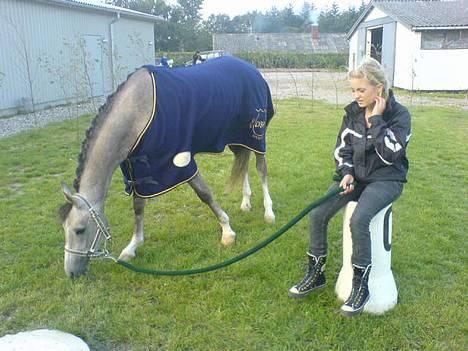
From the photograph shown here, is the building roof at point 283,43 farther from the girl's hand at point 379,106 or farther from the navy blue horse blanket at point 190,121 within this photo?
the girl's hand at point 379,106

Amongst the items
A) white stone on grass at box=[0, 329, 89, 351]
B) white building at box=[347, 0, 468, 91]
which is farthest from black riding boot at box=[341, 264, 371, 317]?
white building at box=[347, 0, 468, 91]

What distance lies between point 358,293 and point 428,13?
71.7ft

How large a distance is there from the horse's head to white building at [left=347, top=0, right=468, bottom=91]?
53.6ft

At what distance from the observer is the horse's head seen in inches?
124

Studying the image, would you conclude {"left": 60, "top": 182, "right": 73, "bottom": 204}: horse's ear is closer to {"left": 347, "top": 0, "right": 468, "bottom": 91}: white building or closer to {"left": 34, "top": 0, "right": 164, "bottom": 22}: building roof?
{"left": 34, "top": 0, "right": 164, "bottom": 22}: building roof

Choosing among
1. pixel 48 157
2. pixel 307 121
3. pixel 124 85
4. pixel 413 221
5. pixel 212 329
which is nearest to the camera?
pixel 212 329

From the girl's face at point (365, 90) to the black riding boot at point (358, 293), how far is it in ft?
3.38

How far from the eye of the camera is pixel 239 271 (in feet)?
12.0

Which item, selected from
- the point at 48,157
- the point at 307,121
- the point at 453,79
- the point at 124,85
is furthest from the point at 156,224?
the point at 453,79

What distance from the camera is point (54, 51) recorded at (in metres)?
14.5

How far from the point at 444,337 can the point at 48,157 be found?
650 cm

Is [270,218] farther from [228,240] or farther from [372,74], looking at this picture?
[372,74]

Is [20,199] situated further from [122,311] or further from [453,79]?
[453,79]

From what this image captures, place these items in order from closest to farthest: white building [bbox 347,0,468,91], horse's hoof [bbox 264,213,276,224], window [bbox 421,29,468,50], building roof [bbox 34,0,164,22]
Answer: horse's hoof [bbox 264,213,276,224]
building roof [bbox 34,0,164,22]
white building [bbox 347,0,468,91]
window [bbox 421,29,468,50]
